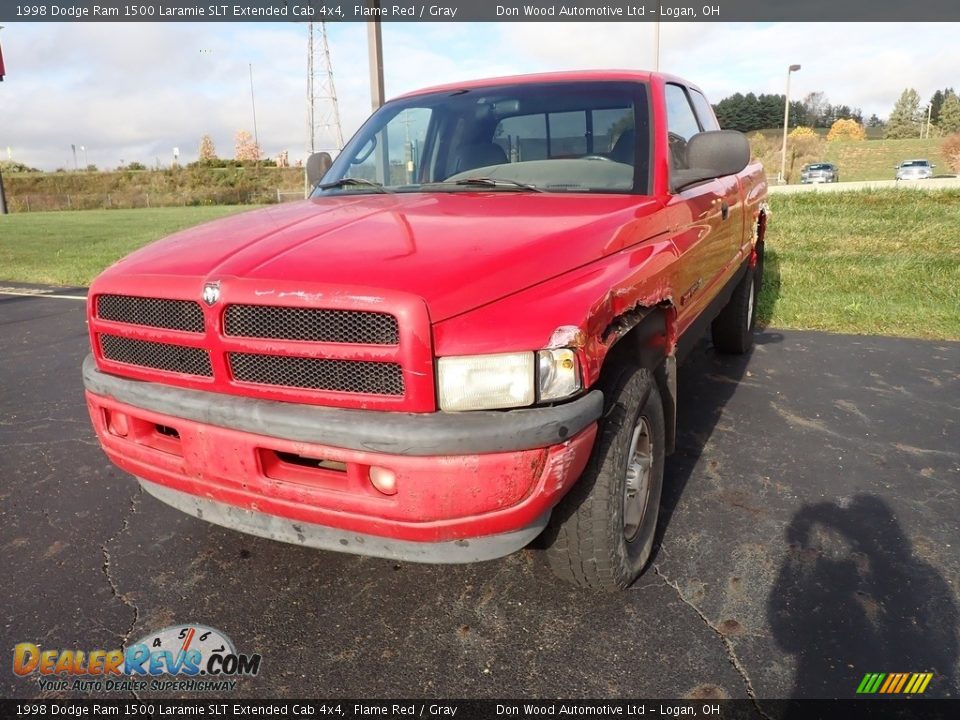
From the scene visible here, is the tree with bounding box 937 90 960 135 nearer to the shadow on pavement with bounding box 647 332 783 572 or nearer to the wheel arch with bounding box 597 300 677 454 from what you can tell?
the shadow on pavement with bounding box 647 332 783 572

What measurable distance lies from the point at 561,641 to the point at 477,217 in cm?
147

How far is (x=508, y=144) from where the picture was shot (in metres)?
3.28

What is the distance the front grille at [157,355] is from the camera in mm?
2156

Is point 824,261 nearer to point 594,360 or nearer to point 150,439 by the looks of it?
point 594,360

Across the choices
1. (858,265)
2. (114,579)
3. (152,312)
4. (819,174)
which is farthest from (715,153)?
(819,174)

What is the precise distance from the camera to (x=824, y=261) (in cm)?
850

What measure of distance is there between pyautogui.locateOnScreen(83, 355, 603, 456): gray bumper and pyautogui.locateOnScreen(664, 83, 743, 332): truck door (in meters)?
1.21

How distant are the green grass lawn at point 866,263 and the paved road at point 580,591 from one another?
10.4 ft

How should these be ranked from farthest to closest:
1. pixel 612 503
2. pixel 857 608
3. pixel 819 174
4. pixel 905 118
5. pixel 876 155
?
pixel 905 118, pixel 876 155, pixel 819 174, pixel 857 608, pixel 612 503

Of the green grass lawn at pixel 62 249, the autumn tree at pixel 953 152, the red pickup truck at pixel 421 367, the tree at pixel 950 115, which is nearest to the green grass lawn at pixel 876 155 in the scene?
the autumn tree at pixel 953 152

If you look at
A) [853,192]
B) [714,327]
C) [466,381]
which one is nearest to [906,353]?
[714,327]

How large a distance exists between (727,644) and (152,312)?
2.16m

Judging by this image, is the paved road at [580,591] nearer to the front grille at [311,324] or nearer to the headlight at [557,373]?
the headlight at [557,373]

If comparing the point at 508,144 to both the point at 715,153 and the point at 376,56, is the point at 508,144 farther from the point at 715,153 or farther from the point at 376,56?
the point at 376,56
